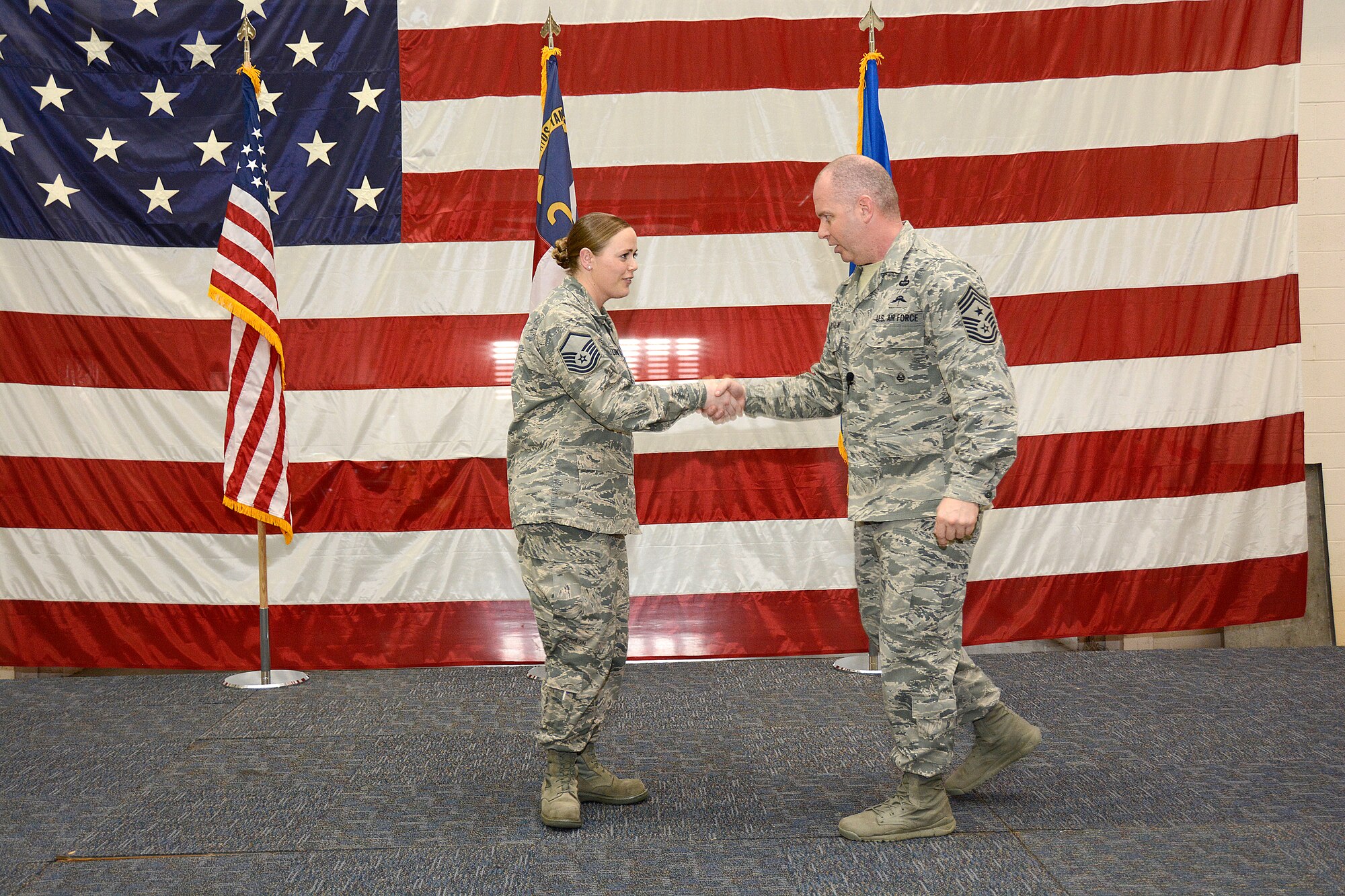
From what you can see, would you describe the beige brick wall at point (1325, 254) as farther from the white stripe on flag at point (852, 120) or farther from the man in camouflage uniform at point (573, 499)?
the man in camouflage uniform at point (573, 499)

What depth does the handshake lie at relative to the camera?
2525mm

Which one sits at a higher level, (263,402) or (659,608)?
(263,402)

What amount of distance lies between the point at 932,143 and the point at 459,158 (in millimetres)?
1830

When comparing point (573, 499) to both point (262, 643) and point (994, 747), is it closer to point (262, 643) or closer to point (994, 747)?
point (994, 747)

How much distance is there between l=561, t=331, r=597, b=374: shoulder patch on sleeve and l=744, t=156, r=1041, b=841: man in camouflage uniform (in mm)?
570

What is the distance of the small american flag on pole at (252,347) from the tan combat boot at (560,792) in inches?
71.9

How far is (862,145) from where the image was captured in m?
3.86

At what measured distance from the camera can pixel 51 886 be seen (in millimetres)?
2135

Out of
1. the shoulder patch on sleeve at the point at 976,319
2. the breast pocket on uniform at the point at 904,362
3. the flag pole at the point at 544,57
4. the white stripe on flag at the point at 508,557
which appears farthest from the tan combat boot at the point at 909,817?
the white stripe on flag at the point at 508,557

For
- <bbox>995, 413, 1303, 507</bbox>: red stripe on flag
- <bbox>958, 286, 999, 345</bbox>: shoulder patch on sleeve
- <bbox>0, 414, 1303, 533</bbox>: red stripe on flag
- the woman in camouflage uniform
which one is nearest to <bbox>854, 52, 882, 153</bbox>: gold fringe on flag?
<bbox>0, 414, 1303, 533</bbox>: red stripe on flag

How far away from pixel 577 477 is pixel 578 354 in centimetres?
28

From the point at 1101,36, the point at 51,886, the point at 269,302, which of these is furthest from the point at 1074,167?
the point at 51,886

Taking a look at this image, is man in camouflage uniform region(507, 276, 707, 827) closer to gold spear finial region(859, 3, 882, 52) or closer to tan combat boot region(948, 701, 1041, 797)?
tan combat boot region(948, 701, 1041, 797)

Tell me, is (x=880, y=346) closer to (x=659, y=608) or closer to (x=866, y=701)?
(x=866, y=701)
